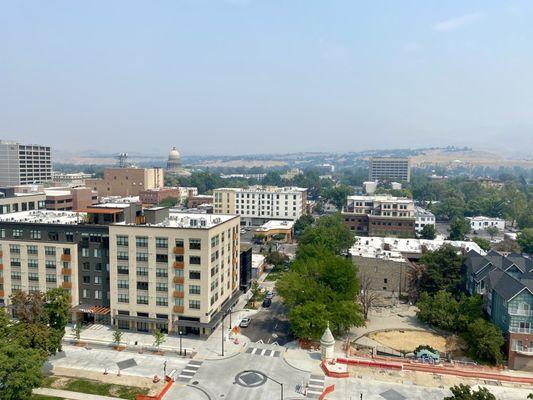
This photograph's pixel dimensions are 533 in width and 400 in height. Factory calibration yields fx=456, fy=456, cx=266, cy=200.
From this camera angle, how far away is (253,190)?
545 ft

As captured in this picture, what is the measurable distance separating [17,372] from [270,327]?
3577cm

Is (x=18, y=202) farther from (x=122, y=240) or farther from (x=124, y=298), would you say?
(x=124, y=298)

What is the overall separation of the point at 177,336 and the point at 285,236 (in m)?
78.5

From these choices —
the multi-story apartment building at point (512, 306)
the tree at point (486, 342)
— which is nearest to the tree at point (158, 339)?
the tree at point (486, 342)

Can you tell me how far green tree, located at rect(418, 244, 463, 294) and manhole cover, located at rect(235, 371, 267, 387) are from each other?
39658 mm

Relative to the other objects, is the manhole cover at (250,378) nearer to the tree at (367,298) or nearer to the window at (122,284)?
the window at (122,284)

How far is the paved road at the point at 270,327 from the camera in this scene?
6412 centimetres

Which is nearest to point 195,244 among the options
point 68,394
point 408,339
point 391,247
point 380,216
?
point 68,394

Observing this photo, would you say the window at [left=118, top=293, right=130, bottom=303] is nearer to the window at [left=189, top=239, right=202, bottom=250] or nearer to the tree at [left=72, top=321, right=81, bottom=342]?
the tree at [left=72, top=321, right=81, bottom=342]

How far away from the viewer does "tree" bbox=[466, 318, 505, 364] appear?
55438 millimetres

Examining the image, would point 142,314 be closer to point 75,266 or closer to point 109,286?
point 109,286

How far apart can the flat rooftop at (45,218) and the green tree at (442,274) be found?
58.7 metres

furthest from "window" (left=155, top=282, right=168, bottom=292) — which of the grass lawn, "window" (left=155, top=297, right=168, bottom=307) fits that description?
the grass lawn

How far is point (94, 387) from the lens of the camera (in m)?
49.7
